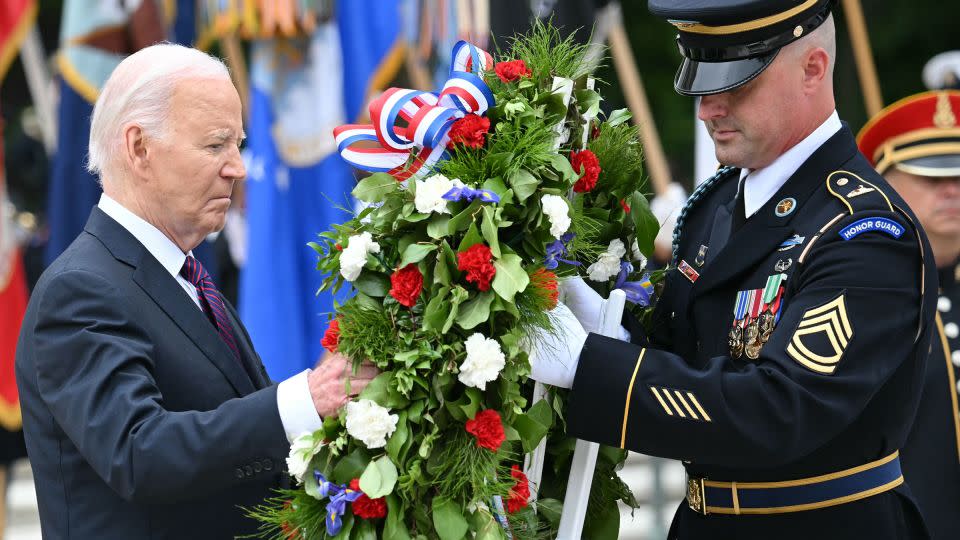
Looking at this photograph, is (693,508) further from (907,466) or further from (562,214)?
(907,466)

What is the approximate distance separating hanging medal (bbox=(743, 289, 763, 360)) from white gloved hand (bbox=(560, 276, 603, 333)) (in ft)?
1.14

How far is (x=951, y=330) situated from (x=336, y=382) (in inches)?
103

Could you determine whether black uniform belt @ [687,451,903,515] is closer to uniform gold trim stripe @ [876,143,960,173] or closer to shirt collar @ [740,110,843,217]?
shirt collar @ [740,110,843,217]

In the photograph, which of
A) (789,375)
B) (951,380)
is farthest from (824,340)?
(951,380)

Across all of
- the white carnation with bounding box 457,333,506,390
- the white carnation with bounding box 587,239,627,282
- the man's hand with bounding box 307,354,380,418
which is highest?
the white carnation with bounding box 587,239,627,282

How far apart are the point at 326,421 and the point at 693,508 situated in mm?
1043

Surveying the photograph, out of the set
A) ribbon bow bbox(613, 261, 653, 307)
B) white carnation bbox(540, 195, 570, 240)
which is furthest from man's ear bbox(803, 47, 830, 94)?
white carnation bbox(540, 195, 570, 240)

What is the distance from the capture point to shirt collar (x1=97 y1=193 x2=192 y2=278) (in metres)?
3.00

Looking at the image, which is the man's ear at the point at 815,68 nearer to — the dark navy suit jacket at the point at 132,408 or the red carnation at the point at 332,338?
the red carnation at the point at 332,338

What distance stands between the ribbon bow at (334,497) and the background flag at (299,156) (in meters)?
4.27

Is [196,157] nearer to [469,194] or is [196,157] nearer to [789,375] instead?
[469,194]

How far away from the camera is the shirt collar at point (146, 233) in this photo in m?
3.00

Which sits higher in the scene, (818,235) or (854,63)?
(854,63)

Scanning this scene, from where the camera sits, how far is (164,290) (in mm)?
2967
